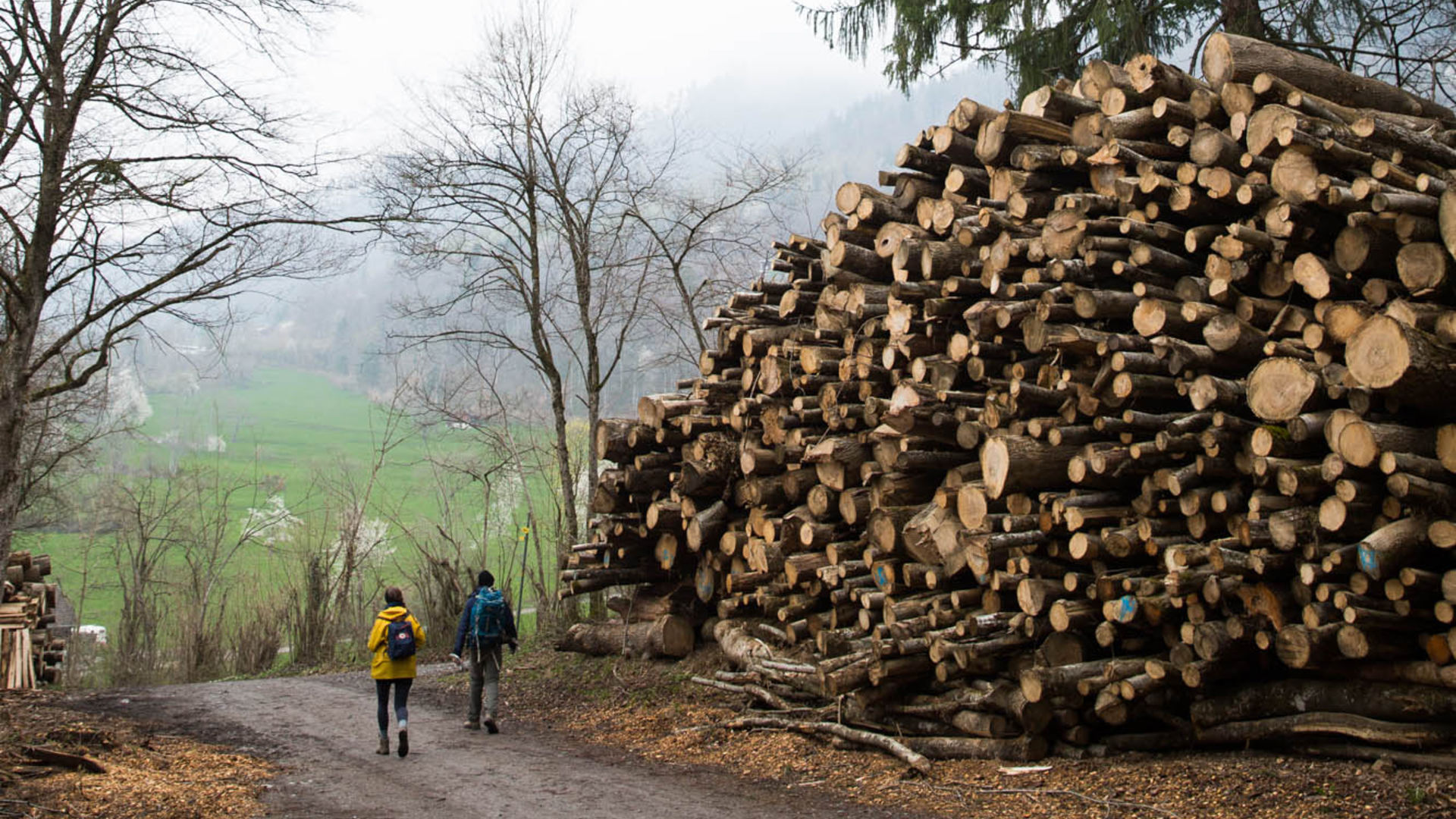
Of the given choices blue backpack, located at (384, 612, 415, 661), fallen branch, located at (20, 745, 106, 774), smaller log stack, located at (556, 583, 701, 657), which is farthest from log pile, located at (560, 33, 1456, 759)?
fallen branch, located at (20, 745, 106, 774)

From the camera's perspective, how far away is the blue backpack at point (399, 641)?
9102 millimetres

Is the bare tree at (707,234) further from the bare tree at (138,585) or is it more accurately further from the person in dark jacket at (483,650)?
the bare tree at (138,585)

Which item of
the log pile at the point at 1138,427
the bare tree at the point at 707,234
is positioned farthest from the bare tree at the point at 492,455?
the log pile at the point at 1138,427

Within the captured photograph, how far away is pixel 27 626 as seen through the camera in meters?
16.0

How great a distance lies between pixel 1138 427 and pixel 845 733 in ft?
10.3

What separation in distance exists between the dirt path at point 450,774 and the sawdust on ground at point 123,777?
0.33 metres

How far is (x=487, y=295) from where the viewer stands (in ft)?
56.7

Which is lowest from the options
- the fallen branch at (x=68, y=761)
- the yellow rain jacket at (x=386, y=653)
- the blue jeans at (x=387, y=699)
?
the fallen branch at (x=68, y=761)

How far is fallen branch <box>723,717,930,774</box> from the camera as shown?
7.16m

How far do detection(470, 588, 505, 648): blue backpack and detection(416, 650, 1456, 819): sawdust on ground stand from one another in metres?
1.07

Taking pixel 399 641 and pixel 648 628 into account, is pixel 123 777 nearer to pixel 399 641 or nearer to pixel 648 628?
pixel 399 641

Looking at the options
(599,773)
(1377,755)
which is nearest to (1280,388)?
(1377,755)

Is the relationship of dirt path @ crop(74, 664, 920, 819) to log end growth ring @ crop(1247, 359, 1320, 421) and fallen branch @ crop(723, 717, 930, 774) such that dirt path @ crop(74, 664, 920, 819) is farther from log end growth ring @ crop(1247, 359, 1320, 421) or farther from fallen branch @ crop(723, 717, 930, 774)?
log end growth ring @ crop(1247, 359, 1320, 421)

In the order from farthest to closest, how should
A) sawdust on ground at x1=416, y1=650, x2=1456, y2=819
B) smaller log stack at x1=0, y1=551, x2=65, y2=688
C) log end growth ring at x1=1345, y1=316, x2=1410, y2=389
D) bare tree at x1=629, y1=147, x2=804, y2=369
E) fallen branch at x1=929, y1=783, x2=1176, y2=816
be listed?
bare tree at x1=629, y1=147, x2=804, y2=369 < smaller log stack at x1=0, y1=551, x2=65, y2=688 < fallen branch at x1=929, y1=783, x2=1176, y2=816 < sawdust on ground at x1=416, y1=650, x2=1456, y2=819 < log end growth ring at x1=1345, y1=316, x2=1410, y2=389
